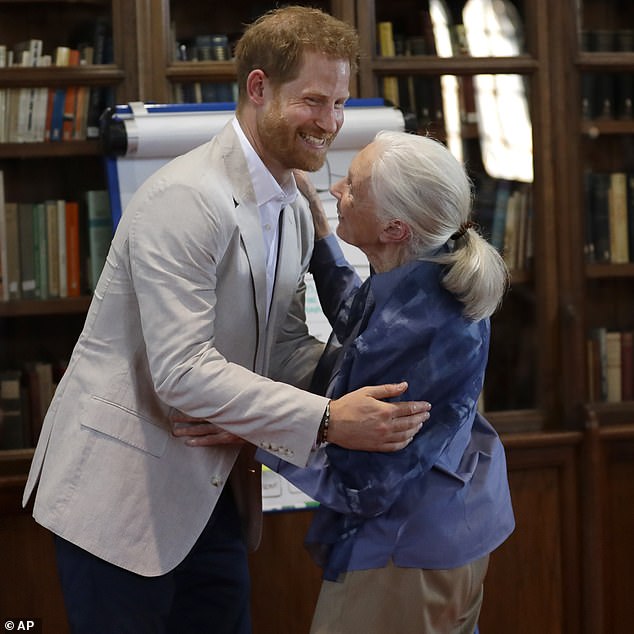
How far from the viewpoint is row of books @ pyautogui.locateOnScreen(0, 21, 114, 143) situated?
117 inches

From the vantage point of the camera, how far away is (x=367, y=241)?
6.22 ft

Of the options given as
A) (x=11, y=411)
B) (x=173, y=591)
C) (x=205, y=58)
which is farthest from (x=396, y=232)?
(x=11, y=411)

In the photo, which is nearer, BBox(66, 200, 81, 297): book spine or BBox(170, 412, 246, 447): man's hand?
BBox(170, 412, 246, 447): man's hand

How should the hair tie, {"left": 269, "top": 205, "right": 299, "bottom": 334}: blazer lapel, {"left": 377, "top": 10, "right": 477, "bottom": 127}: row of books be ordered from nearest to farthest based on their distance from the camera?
the hair tie
{"left": 269, "top": 205, "right": 299, "bottom": 334}: blazer lapel
{"left": 377, "top": 10, "right": 477, "bottom": 127}: row of books

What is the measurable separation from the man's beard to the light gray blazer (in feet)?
0.21

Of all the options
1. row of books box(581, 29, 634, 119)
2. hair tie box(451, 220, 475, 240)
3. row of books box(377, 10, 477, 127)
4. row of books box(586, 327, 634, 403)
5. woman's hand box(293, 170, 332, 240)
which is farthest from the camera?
row of books box(586, 327, 634, 403)

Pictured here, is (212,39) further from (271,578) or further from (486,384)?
(271,578)

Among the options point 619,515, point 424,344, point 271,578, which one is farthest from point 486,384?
point 424,344

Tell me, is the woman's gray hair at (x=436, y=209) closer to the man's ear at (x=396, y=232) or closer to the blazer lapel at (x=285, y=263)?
the man's ear at (x=396, y=232)

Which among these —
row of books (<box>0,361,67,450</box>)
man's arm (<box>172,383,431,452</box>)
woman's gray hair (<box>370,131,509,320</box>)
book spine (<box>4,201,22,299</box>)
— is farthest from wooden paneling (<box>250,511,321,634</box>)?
woman's gray hair (<box>370,131,509,320</box>)

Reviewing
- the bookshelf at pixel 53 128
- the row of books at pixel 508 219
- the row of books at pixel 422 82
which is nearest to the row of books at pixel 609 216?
the row of books at pixel 508 219

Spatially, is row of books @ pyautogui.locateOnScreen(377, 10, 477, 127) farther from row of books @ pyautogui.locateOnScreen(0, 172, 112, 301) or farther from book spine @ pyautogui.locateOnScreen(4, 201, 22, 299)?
book spine @ pyautogui.locateOnScreen(4, 201, 22, 299)

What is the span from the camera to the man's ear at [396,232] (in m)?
1.85

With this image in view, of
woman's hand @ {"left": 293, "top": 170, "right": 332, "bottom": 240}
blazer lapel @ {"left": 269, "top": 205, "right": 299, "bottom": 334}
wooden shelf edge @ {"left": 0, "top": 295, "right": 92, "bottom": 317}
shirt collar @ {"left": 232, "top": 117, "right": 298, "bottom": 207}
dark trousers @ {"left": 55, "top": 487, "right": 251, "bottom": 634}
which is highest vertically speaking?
shirt collar @ {"left": 232, "top": 117, "right": 298, "bottom": 207}
